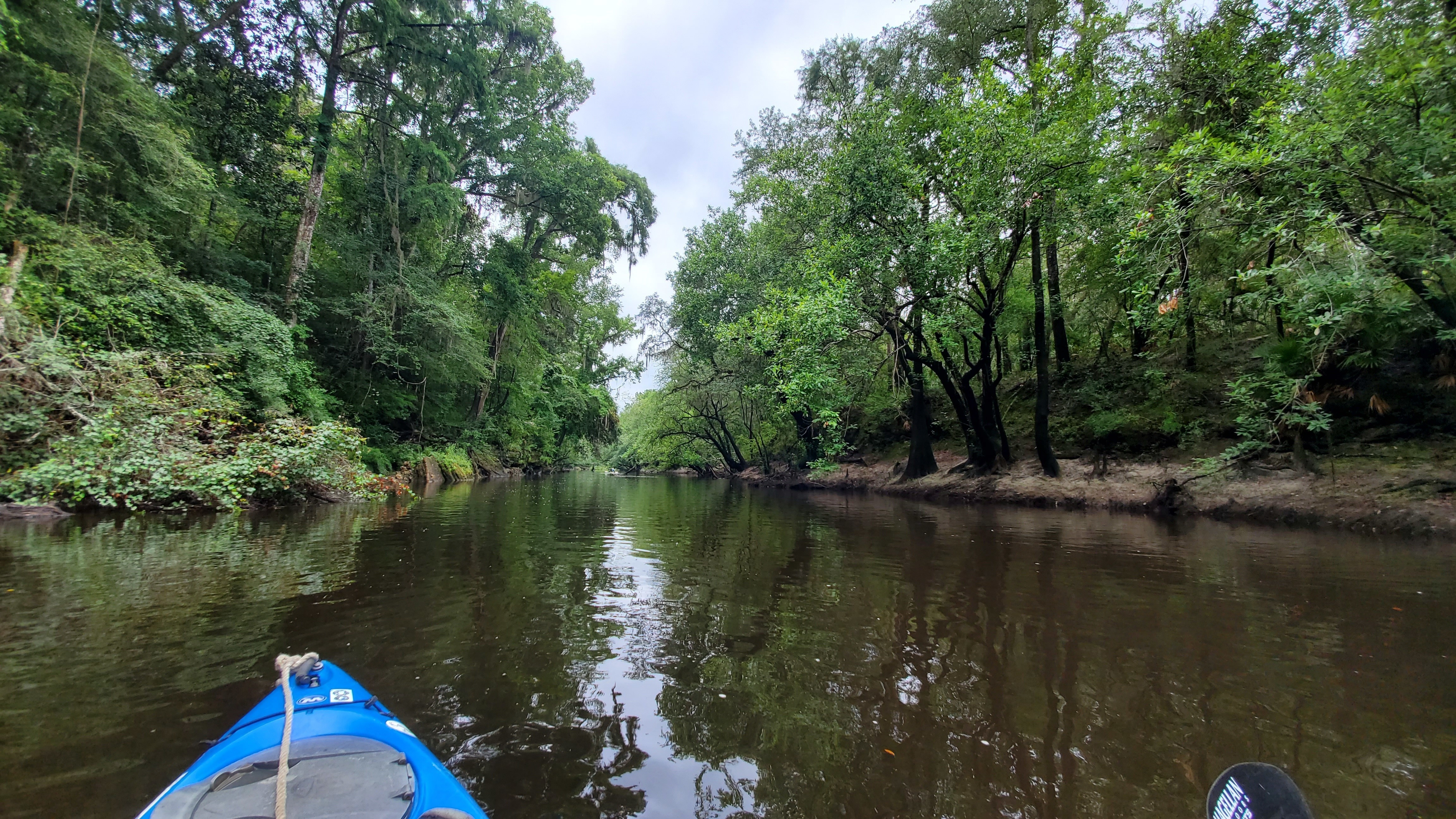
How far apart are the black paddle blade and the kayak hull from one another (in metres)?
2.53

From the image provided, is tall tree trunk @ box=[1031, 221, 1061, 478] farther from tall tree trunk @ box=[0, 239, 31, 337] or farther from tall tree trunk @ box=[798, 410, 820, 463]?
tall tree trunk @ box=[0, 239, 31, 337]

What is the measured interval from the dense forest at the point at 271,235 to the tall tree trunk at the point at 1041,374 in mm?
15977

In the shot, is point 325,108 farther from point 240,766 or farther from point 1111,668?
point 1111,668

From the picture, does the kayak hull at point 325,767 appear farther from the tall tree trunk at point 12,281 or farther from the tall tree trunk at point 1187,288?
the tall tree trunk at point 1187,288

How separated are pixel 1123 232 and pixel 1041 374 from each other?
4.91m

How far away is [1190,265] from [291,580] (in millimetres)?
17274

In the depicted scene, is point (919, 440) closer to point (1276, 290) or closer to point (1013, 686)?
point (1276, 290)

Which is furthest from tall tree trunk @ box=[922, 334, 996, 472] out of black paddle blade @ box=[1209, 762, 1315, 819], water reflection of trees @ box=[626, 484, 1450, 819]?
black paddle blade @ box=[1209, 762, 1315, 819]

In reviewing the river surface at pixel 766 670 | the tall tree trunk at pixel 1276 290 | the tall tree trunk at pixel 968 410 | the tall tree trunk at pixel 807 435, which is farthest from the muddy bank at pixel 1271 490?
the tall tree trunk at pixel 807 435

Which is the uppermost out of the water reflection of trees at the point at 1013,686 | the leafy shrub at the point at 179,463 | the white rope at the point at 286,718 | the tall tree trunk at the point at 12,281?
the tall tree trunk at the point at 12,281

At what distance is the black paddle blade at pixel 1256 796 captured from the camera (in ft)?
5.57

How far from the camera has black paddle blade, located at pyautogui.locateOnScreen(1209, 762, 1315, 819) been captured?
1697 millimetres

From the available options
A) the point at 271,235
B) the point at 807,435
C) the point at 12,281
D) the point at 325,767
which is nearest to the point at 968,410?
the point at 807,435

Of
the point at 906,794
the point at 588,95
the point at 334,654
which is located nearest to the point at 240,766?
the point at 334,654
